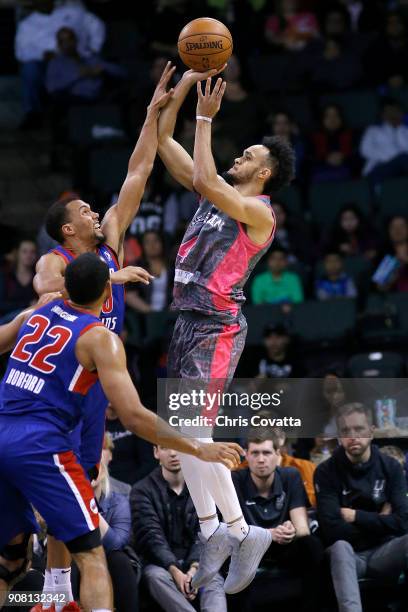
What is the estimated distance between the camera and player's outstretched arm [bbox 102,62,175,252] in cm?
766

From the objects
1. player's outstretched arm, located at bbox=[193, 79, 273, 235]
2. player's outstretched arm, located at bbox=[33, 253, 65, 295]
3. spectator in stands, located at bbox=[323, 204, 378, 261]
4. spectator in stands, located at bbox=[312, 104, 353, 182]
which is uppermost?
spectator in stands, located at bbox=[312, 104, 353, 182]

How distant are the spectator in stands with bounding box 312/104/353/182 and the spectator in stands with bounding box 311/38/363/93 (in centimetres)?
74

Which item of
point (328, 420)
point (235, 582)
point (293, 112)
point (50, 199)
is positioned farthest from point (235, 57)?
point (235, 582)

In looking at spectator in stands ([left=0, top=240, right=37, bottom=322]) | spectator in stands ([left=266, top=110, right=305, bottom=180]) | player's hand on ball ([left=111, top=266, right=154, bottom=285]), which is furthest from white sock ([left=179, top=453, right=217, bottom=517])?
spectator in stands ([left=266, top=110, right=305, bottom=180])

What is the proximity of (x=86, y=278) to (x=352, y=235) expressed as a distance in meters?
6.41

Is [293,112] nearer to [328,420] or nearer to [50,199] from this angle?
[50,199]

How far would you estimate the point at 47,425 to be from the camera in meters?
6.40

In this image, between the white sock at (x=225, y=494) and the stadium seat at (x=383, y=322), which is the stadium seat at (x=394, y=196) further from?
the white sock at (x=225, y=494)

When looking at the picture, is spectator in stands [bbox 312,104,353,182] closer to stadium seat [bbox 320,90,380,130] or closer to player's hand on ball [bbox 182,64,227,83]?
stadium seat [bbox 320,90,380,130]

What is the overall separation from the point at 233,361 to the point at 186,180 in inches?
45.0

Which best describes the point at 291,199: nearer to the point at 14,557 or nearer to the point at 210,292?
the point at 210,292

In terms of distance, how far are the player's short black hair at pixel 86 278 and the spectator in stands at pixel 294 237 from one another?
19.8ft

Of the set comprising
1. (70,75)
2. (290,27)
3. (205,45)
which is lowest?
(205,45)

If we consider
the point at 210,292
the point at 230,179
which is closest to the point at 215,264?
the point at 210,292
